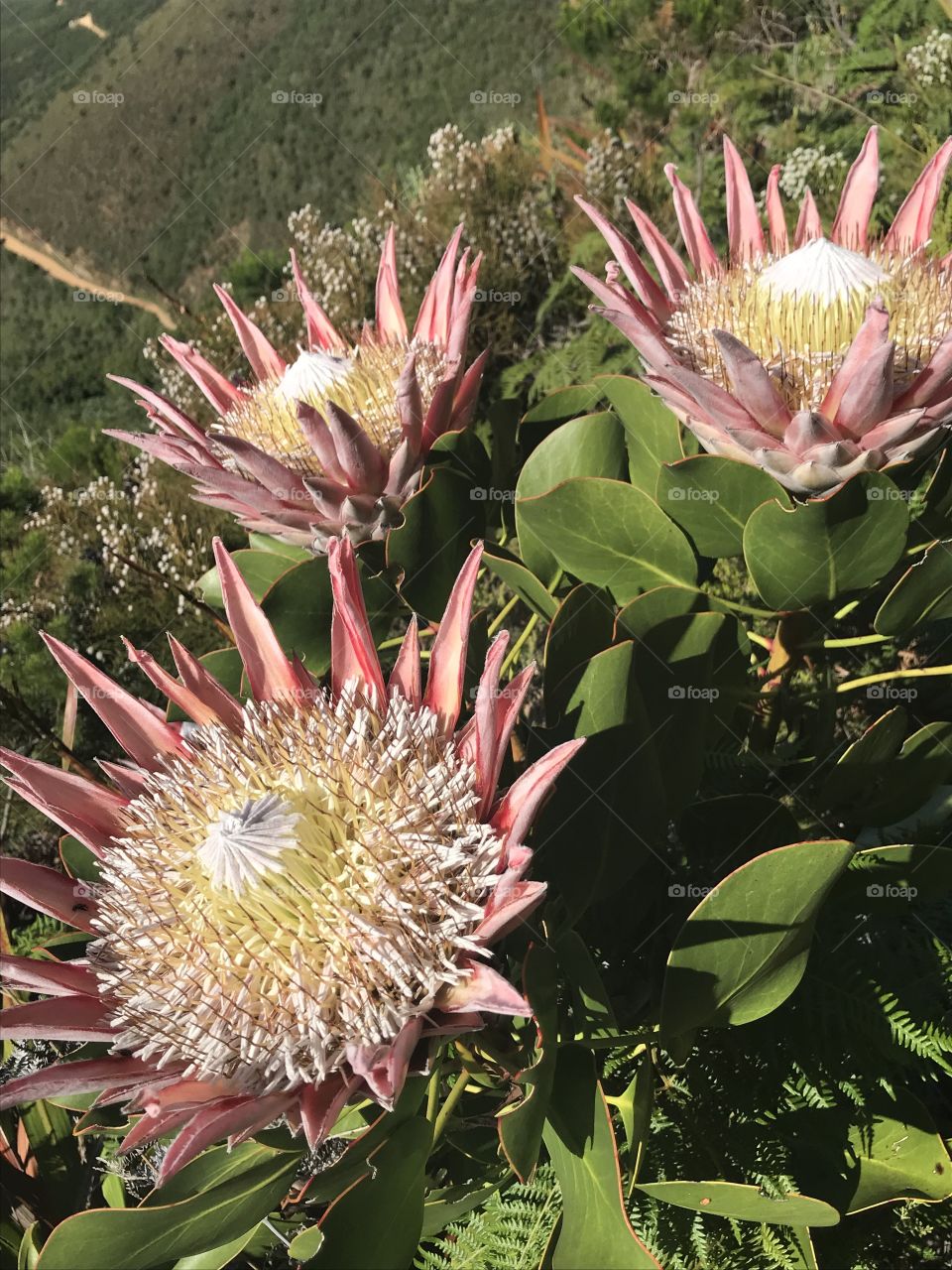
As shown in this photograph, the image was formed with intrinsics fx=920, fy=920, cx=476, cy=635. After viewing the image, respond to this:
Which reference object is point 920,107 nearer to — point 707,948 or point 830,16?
point 830,16

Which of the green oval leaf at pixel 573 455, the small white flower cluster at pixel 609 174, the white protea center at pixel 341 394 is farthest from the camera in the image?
the small white flower cluster at pixel 609 174

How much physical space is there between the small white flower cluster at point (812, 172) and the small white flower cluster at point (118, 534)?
2.79 meters

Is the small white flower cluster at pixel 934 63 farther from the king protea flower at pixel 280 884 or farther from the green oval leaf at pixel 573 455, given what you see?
the king protea flower at pixel 280 884

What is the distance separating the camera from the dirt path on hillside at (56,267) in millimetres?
7367

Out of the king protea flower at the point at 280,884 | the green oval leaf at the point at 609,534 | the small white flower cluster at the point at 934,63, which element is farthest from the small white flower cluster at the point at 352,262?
the king protea flower at the point at 280,884

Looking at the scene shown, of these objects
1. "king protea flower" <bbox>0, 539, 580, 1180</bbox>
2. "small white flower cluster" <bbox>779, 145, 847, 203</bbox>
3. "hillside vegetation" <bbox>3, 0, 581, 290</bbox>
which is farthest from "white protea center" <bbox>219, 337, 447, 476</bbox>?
"hillside vegetation" <bbox>3, 0, 581, 290</bbox>

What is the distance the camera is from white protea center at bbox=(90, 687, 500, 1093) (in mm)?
811

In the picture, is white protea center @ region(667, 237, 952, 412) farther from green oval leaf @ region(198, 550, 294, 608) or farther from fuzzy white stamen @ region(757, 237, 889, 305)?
green oval leaf @ region(198, 550, 294, 608)

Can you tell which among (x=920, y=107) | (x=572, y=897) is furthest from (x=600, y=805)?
(x=920, y=107)

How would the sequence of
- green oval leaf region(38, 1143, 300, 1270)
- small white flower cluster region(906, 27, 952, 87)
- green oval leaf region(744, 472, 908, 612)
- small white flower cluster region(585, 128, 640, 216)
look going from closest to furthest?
green oval leaf region(38, 1143, 300, 1270) → green oval leaf region(744, 472, 908, 612) → small white flower cluster region(906, 27, 952, 87) → small white flower cluster region(585, 128, 640, 216)

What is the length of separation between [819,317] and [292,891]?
971 millimetres

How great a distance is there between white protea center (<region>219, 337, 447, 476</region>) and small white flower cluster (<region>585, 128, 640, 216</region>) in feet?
11.0

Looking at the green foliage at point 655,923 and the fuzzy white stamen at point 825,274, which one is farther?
the fuzzy white stamen at point 825,274

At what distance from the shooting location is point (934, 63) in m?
3.37
